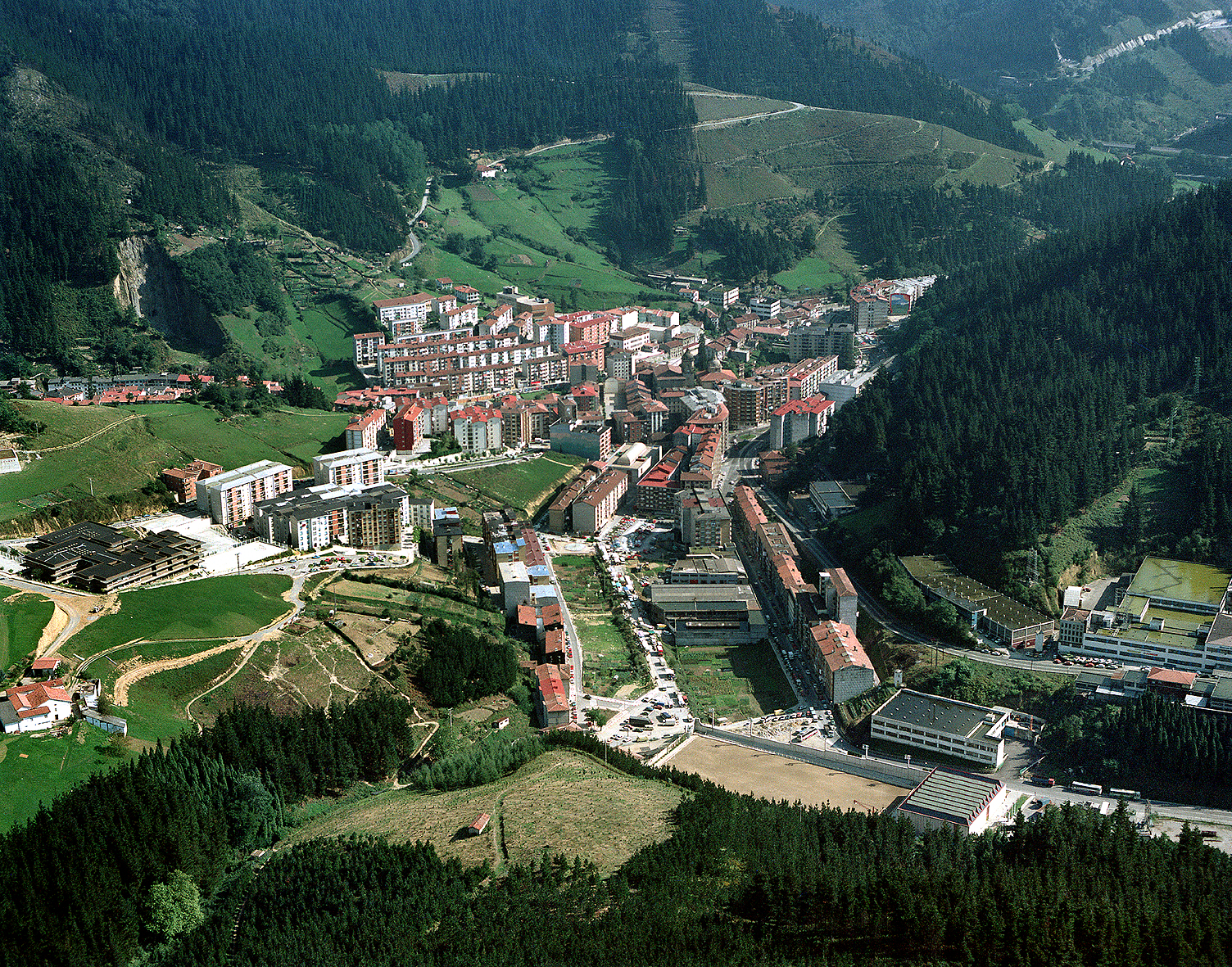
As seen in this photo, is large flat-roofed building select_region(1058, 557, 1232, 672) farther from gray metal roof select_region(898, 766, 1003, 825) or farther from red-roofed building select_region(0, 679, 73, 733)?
red-roofed building select_region(0, 679, 73, 733)

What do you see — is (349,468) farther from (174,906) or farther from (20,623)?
(174,906)

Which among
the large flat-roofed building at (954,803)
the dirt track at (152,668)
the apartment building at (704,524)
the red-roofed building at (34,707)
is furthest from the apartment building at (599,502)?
the red-roofed building at (34,707)

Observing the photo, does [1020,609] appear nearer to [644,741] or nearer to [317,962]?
[644,741]

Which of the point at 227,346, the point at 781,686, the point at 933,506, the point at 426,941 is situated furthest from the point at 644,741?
the point at 227,346

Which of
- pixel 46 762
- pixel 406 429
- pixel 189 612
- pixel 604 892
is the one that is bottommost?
pixel 604 892

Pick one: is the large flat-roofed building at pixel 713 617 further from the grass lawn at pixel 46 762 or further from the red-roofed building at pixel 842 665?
the grass lawn at pixel 46 762

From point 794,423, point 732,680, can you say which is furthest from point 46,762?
point 794,423
